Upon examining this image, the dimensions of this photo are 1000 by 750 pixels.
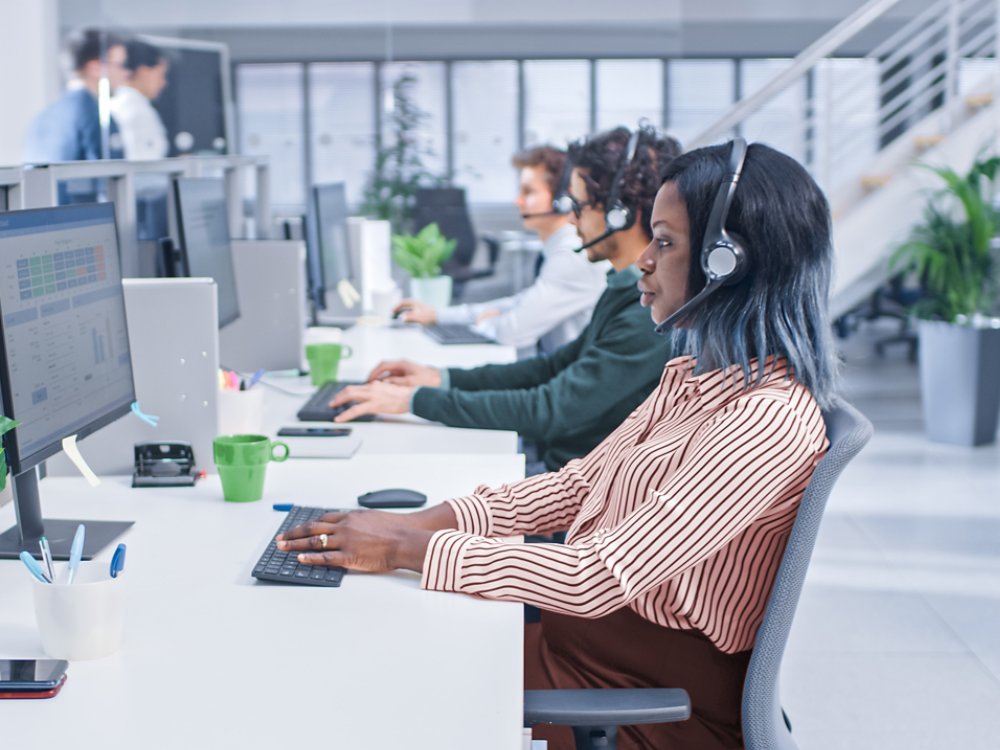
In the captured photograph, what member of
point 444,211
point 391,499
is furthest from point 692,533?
point 444,211

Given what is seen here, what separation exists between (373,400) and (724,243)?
1109mm

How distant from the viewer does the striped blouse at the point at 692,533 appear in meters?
1.28

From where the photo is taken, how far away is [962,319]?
16.1 feet

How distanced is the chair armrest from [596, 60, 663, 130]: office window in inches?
220

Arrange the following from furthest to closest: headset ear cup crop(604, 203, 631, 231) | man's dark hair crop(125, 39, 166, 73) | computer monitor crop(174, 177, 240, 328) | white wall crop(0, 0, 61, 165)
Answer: man's dark hair crop(125, 39, 166, 73), white wall crop(0, 0, 61, 165), computer monitor crop(174, 177, 240, 328), headset ear cup crop(604, 203, 631, 231)

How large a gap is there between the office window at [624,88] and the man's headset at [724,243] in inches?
209

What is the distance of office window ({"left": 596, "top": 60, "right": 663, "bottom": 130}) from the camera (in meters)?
6.57

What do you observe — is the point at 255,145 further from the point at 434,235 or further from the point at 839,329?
the point at 839,329

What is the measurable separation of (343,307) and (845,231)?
2.67 m

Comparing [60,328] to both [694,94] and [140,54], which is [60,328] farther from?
[694,94]

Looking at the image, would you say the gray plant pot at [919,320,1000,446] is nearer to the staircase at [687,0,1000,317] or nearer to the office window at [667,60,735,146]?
the staircase at [687,0,1000,317]

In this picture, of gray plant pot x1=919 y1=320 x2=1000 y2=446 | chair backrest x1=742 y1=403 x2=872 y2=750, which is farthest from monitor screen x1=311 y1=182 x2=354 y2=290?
gray plant pot x1=919 y1=320 x2=1000 y2=446

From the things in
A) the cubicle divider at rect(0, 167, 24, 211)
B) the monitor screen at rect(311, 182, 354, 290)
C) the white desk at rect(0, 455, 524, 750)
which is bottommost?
the white desk at rect(0, 455, 524, 750)

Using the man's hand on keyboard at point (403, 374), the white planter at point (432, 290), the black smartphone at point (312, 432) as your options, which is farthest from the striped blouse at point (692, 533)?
the white planter at point (432, 290)
